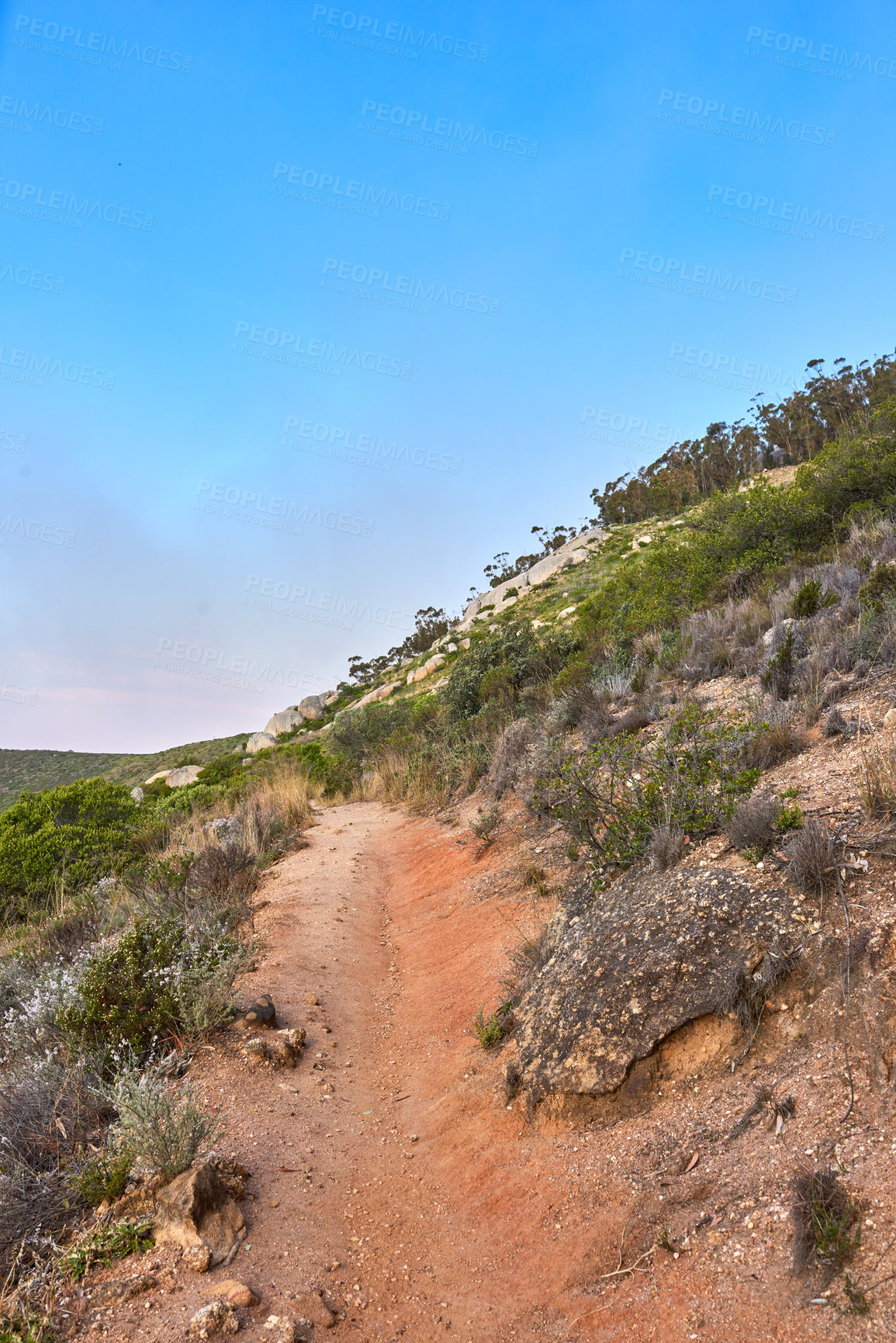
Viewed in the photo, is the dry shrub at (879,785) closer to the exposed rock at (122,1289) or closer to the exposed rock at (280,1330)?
the exposed rock at (280,1330)

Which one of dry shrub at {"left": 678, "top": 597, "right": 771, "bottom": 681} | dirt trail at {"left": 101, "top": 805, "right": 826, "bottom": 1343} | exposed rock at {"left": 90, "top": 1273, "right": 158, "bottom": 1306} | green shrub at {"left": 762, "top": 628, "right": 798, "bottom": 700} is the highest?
dry shrub at {"left": 678, "top": 597, "right": 771, "bottom": 681}

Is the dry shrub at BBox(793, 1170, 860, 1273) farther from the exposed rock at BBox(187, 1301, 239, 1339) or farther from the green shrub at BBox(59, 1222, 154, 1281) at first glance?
the green shrub at BBox(59, 1222, 154, 1281)

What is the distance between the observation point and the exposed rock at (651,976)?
3447 millimetres

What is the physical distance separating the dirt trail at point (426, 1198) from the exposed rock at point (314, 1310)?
0.13ft

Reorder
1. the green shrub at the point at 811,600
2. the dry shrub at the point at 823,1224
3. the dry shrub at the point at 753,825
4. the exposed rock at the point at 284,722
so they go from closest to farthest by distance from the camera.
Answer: the dry shrub at the point at 823,1224 → the dry shrub at the point at 753,825 → the green shrub at the point at 811,600 → the exposed rock at the point at 284,722

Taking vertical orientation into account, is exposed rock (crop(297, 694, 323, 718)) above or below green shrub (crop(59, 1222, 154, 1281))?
above

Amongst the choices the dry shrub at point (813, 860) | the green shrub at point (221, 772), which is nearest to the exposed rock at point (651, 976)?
the dry shrub at point (813, 860)

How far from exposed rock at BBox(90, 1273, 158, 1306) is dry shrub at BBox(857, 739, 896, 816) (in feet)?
13.5

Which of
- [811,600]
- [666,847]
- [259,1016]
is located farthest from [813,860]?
[811,600]

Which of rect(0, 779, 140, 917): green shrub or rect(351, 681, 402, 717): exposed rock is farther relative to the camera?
rect(351, 681, 402, 717): exposed rock

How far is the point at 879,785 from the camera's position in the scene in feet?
12.7

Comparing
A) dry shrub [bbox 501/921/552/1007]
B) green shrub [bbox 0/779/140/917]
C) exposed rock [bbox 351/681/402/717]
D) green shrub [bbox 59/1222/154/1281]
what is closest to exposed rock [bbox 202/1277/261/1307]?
green shrub [bbox 59/1222/154/1281]

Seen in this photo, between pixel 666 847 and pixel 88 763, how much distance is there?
5713 cm

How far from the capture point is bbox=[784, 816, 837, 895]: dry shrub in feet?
11.7
